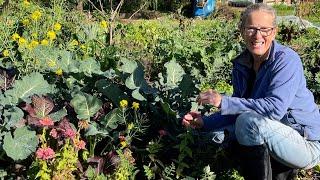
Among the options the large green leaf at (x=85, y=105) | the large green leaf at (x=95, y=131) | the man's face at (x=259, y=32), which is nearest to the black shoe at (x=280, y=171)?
the man's face at (x=259, y=32)

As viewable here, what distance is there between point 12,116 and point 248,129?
134 centimetres

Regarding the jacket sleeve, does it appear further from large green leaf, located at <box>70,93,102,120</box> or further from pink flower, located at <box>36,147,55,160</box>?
pink flower, located at <box>36,147,55,160</box>

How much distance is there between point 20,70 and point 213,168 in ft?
4.91

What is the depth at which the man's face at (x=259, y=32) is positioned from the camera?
2.91m

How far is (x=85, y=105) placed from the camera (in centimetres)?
315

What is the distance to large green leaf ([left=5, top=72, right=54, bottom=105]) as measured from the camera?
3184 millimetres

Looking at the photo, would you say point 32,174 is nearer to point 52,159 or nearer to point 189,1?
point 52,159

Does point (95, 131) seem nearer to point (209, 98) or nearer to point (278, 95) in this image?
point (209, 98)

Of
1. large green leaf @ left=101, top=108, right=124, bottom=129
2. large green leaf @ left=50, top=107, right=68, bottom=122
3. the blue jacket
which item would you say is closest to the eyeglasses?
the blue jacket

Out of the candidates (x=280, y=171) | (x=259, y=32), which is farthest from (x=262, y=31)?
(x=280, y=171)

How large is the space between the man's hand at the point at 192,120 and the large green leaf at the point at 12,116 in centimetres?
96

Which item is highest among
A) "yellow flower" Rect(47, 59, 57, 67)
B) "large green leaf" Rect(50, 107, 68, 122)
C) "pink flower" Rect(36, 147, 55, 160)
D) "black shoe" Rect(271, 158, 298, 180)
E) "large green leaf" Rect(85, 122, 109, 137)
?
"yellow flower" Rect(47, 59, 57, 67)

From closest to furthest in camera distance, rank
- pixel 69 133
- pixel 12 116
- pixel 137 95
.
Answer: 1. pixel 69 133
2. pixel 12 116
3. pixel 137 95

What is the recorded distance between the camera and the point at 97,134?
10.2 feet
